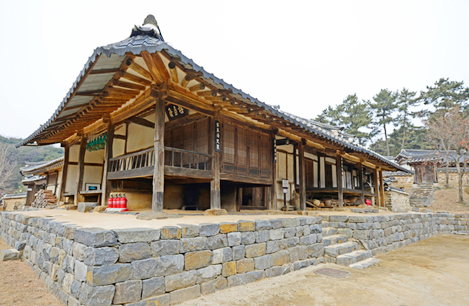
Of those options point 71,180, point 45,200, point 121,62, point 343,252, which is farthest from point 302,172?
point 45,200

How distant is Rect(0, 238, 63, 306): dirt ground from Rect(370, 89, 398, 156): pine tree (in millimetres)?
44642

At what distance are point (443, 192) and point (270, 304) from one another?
1073 inches

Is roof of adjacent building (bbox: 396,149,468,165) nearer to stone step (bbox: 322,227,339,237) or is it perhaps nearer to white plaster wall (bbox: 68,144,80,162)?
stone step (bbox: 322,227,339,237)

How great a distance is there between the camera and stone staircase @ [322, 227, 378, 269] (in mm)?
6843

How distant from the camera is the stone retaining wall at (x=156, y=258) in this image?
343 centimetres

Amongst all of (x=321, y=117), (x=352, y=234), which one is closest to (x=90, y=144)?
(x=352, y=234)

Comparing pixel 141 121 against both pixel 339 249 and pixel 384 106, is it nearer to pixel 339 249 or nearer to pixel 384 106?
pixel 339 249

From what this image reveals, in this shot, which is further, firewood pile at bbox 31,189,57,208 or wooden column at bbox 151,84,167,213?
firewood pile at bbox 31,189,57,208

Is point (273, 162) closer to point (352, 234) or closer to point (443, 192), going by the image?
point (352, 234)

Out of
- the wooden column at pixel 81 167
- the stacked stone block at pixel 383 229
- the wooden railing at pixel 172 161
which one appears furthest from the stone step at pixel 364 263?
the wooden column at pixel 81 167

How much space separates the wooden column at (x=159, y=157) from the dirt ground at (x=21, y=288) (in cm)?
242

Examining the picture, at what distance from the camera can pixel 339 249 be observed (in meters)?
7.17

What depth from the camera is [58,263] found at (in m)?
4.36

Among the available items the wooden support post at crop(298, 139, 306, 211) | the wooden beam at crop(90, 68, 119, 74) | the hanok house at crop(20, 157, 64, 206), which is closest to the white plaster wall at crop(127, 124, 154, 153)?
the wooden beam at crop(90, 68, 119, 74)
